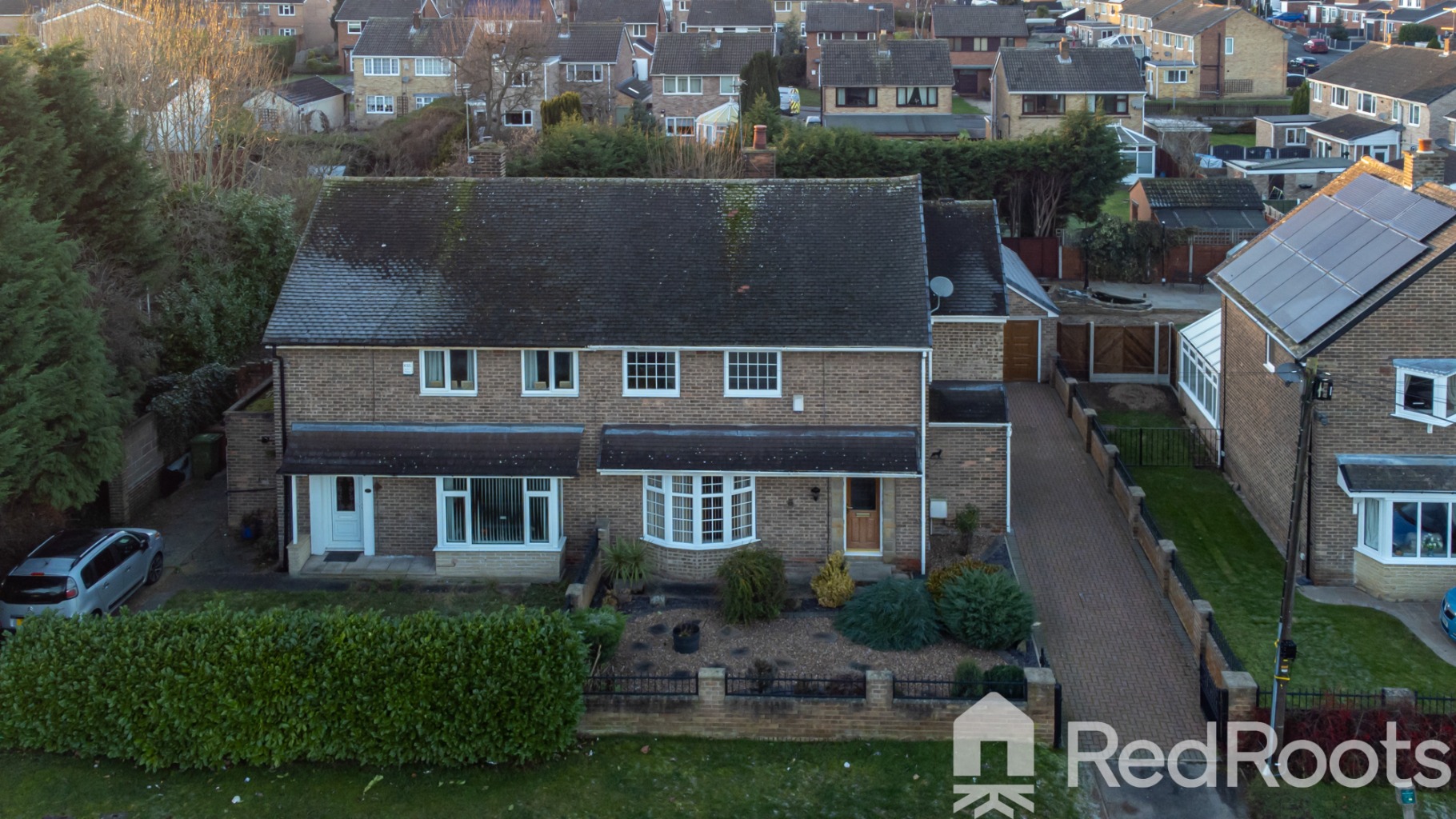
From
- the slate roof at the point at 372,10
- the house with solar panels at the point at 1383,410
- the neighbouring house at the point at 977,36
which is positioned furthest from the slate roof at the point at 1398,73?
the slate roof at the point at 372,10

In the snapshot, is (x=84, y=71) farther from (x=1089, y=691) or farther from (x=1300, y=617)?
(x=1300, y=617)

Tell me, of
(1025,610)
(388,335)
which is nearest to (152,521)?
(388,335)

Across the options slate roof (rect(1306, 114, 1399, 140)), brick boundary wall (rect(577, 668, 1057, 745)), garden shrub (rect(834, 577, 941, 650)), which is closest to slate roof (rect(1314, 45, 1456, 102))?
slate roof (rect(1306, 114, 1399, 140))

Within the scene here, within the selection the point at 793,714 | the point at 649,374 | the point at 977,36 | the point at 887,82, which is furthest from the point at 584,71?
the point at 793,714

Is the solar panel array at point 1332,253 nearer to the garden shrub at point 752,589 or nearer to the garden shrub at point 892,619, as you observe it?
the garden shrub at point 892,619

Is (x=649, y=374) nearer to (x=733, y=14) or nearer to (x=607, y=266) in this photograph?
(x=607, y=266)
